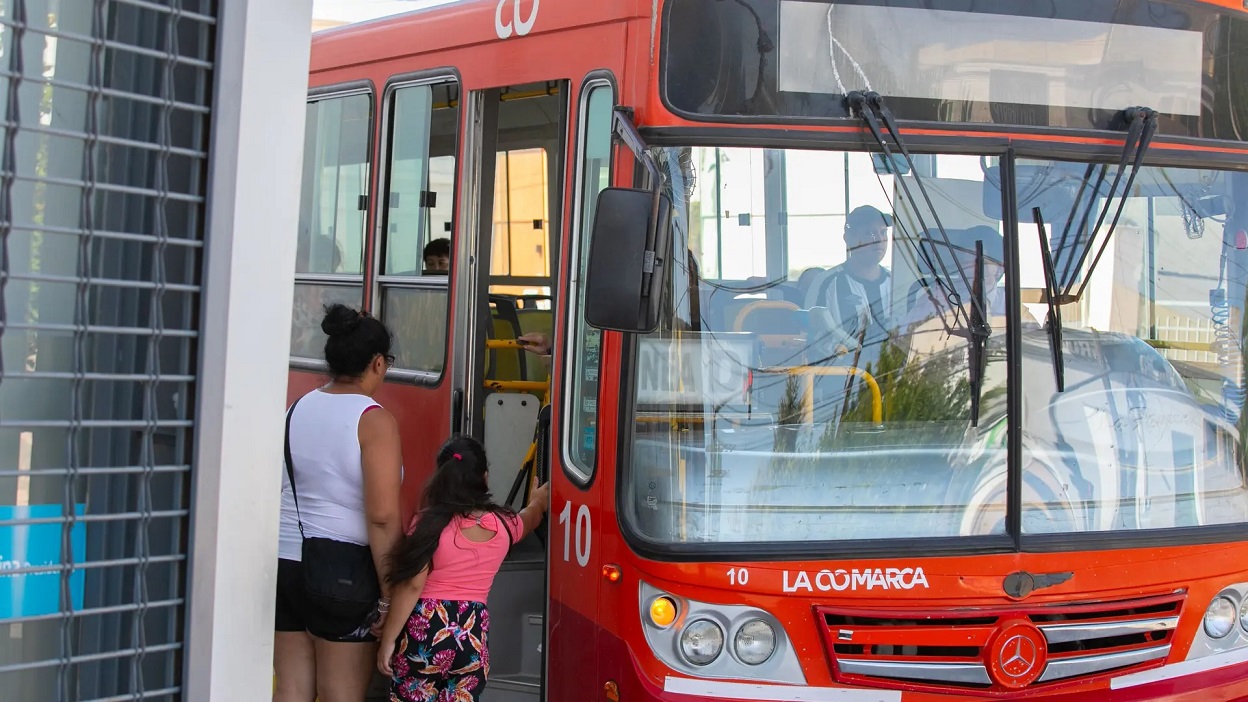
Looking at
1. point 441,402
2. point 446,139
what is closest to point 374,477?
point 441,402

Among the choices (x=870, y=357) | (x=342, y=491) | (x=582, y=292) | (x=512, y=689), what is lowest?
(x=512, y=689)

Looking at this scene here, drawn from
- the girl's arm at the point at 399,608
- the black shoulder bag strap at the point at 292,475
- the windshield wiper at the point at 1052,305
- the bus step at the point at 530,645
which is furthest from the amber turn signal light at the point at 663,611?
the windshield wiper at the point at 1052,305

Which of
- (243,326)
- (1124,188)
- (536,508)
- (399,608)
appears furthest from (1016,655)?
(243,326)

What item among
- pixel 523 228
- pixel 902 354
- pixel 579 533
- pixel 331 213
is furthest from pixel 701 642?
pixel 523 228

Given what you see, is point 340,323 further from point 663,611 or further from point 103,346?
point 103,346

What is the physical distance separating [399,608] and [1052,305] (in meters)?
2.25

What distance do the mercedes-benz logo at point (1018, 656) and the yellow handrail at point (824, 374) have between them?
763mm

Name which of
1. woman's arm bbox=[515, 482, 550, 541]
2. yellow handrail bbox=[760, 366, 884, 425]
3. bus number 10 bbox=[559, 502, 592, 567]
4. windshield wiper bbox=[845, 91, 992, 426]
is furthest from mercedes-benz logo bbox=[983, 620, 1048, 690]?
woman's arm bbox=[515, 482, 550, 541]

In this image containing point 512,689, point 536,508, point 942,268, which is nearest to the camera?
point 942,268

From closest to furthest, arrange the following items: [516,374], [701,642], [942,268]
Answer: [701,642]
[942,268]
[516,374]

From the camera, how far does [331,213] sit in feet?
19.8

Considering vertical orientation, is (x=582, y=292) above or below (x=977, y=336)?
above

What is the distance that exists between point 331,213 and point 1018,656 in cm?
377

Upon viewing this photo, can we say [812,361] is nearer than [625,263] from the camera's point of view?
No
